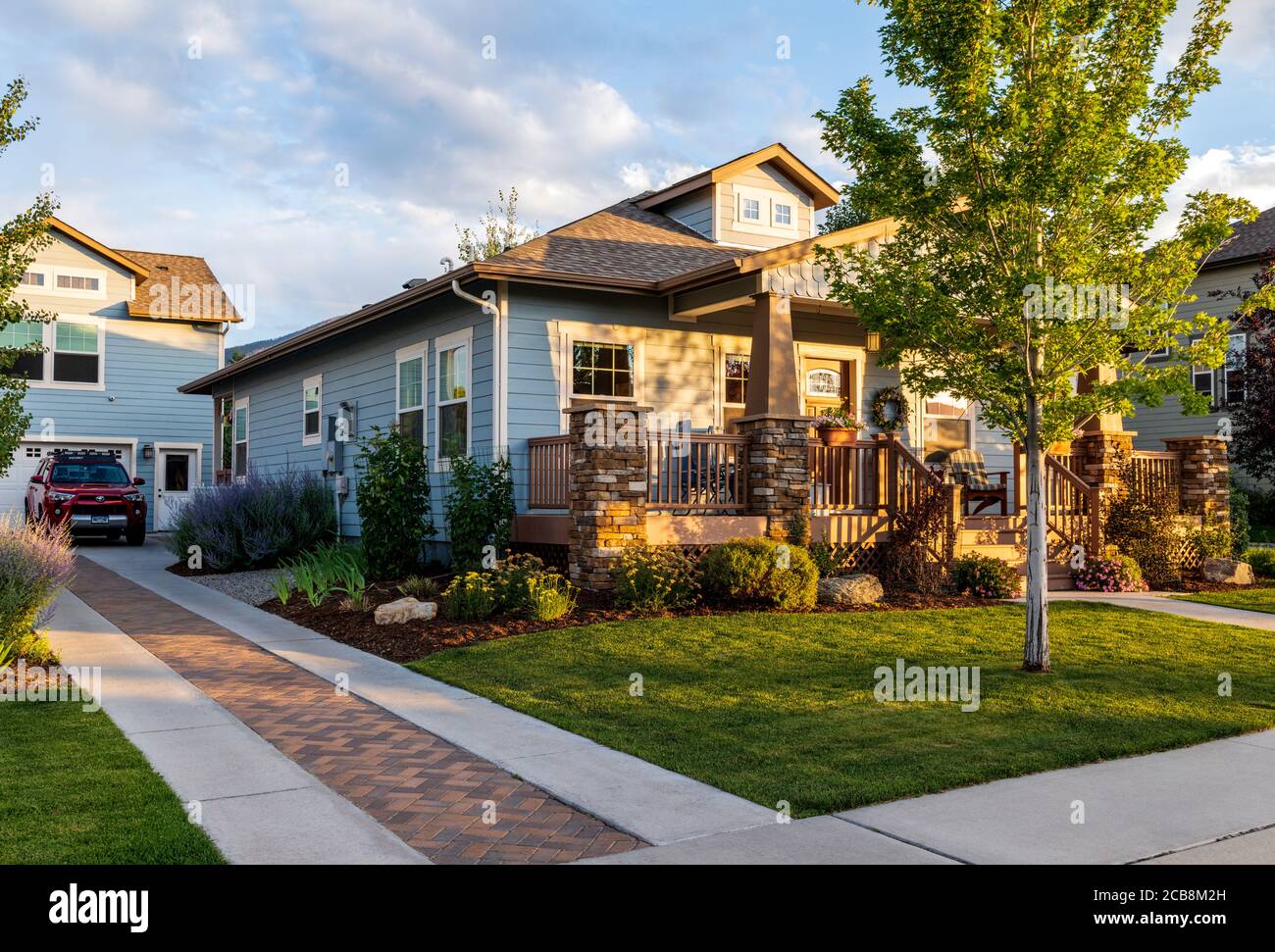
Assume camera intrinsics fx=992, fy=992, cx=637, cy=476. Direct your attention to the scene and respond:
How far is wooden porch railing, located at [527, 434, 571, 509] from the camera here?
40.3ft

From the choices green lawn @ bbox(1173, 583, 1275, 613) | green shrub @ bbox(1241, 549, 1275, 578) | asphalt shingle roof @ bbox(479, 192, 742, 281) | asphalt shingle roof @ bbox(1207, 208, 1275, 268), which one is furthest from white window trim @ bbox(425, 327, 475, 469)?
asphalt shingle roof @ bbox(1207, 208, 1275, 268)

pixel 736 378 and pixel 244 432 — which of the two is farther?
pixel 244 432

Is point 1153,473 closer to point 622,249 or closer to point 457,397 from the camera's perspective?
point 622,249

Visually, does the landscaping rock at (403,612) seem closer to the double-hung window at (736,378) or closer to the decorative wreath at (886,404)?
the double-hung window at (736,378)

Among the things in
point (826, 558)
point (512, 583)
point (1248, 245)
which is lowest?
point (512, 583)

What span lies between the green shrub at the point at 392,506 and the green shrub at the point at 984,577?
277 inches

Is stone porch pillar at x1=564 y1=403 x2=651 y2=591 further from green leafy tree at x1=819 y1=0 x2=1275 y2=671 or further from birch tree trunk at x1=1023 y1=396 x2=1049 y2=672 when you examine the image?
birch tree trunk at x1=1023 y1=396 x2=1049 y2=672

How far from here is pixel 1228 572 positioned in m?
14.3

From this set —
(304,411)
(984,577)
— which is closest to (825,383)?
(984,577)

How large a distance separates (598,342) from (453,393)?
7.69 feet

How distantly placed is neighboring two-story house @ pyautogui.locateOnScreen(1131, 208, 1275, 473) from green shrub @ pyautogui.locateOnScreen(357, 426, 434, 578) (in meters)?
18.1

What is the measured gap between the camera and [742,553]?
10.8 meters
